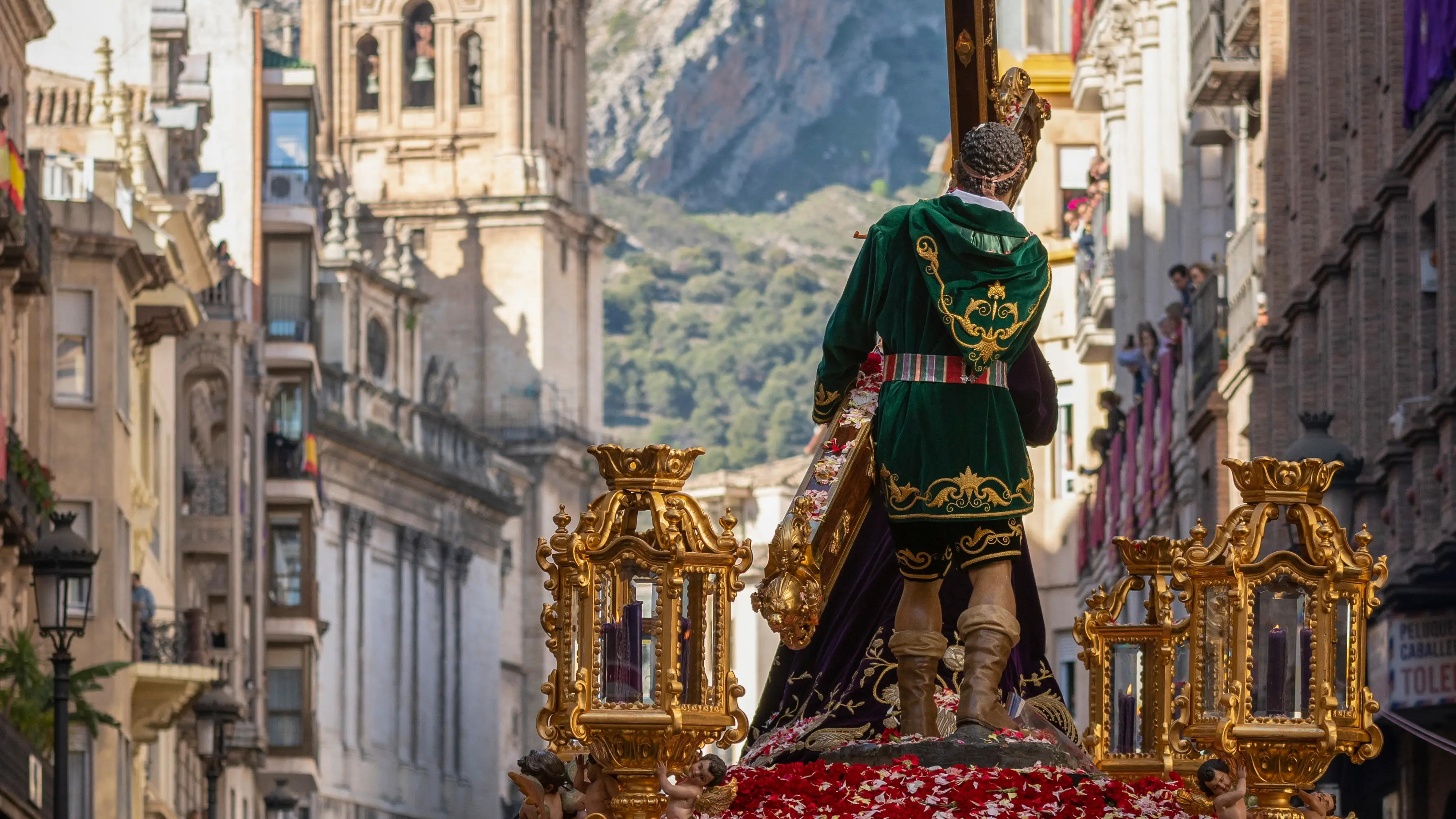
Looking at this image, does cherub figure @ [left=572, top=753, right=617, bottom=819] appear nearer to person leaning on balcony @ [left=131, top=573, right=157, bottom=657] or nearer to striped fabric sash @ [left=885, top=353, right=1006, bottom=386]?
striped fabric sash @ [left=885, top=353, right=1006, bottom=386]

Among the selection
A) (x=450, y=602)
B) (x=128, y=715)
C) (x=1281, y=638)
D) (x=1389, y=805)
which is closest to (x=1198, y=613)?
(x=1281, y=638)

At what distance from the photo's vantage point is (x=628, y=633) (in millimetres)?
11703

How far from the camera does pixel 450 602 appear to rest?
112250mm

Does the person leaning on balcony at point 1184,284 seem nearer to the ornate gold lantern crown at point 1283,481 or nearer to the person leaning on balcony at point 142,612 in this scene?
the person leaning on balcony at point 142,612

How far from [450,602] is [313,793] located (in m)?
26.3

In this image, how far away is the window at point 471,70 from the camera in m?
136

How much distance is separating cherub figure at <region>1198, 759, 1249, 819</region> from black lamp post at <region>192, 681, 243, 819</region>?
32.1 m

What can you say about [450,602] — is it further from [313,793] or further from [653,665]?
[653,665]

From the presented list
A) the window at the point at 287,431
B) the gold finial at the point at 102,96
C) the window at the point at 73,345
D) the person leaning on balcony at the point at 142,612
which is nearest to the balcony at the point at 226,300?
the gold finial at the point at 102,96

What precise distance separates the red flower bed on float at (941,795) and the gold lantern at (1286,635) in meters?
0.35

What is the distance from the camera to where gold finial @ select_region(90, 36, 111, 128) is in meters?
57.8

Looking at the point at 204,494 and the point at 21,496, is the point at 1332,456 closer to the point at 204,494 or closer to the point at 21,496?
the point at 21,496

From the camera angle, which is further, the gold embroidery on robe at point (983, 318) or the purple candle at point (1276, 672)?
the gold embroidery on robe at point (983, 318)

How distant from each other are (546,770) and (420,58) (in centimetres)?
12629
